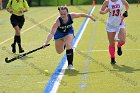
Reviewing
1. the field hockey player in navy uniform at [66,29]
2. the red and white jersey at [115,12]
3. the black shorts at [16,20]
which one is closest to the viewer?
the field hockey player in navy uniform at [66,29]

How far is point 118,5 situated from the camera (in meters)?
10.5

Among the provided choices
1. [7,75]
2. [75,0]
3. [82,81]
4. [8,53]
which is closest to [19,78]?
[7,75]

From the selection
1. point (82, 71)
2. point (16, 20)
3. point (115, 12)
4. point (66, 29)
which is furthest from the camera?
point (16, 20)

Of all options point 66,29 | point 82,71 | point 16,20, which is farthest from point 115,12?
point 16,20

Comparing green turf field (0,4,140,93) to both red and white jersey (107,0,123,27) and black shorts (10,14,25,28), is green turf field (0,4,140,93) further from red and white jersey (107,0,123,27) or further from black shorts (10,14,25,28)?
red and white jersey (107,0,123,27)

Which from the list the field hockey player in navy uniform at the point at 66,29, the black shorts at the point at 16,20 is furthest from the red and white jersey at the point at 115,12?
the black shorts at the point at 16,20

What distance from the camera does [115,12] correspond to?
34.6ft

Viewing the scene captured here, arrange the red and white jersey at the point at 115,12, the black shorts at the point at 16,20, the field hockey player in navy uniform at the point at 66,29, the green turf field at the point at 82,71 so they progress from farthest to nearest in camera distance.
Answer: the black shorts at the point at 16,20 < the red and white jersey at the point at 115,12 < the field hockey player in navy uniform at the point at 66,29 < the green turf field at the point at 82,71

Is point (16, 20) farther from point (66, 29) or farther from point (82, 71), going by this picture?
point (82, 71)

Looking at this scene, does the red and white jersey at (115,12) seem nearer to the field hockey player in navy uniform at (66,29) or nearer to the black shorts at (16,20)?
the field hockey player in navy uniform at (66,29)

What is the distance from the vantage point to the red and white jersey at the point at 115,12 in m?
10.5

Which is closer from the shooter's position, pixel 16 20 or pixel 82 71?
pixel 82 71

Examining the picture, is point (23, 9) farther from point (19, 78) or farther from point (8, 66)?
point (19, 78)

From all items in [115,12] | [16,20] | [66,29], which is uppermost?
[115,12]
